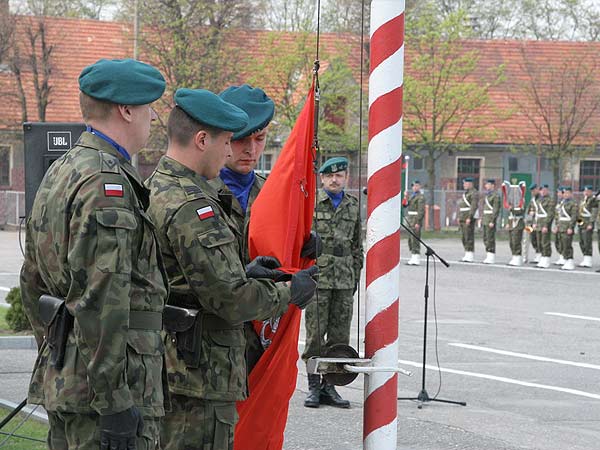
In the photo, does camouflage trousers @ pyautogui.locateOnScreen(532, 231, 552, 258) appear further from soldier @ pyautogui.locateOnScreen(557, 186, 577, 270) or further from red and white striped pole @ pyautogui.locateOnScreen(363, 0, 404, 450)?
red and white striped pole @ pyautogui.locateOnScreen(363, 0, 404, 450)

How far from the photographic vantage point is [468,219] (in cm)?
2834

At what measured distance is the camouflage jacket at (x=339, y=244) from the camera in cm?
962

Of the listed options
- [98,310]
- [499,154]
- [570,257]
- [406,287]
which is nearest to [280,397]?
[98,310]

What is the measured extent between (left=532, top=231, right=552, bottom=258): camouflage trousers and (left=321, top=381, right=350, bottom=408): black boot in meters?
18.7

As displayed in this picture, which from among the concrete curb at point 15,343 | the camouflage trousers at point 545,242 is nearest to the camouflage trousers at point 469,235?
the camouflage trousers at point 545,242

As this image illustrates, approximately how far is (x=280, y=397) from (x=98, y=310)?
1.57m

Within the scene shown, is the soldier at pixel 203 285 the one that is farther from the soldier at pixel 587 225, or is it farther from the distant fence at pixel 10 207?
the distant fence at pixel 10 207

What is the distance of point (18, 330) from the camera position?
12414 millimetres

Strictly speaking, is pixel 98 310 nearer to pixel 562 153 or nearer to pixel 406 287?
pixel 406 287

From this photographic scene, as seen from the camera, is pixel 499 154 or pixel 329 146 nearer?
pixel 329 146

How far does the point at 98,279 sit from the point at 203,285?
0.78m

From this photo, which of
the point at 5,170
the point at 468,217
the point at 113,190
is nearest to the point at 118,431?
the point at 113,190

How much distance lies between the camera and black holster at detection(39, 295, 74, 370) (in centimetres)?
378

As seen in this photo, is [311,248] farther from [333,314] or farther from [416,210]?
[416,210]
